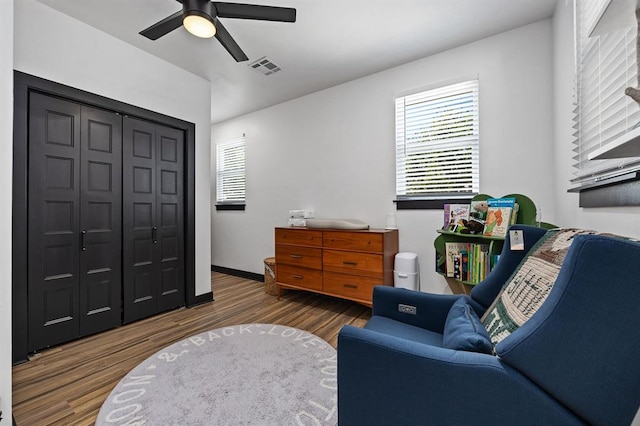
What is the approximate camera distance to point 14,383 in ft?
5.91

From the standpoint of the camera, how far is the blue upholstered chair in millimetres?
627

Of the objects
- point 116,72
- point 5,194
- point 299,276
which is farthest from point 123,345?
point 116,72

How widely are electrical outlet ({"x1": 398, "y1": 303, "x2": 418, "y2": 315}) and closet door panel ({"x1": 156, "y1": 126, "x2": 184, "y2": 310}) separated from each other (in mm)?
2665

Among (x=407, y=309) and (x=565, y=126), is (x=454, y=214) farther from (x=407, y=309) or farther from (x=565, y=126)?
(x=407, y=309)

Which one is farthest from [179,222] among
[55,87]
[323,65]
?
[323,65]

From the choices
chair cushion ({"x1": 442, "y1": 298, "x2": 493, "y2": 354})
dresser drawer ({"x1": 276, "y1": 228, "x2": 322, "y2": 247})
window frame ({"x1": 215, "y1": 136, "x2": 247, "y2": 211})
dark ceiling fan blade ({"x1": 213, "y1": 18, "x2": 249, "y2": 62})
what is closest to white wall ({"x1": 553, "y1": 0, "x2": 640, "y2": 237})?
chair cushion ({"x1": 442, "y1": 298, "x2": 493, "y2": 354})

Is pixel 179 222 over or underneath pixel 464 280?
over

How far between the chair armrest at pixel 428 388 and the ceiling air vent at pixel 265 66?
2975 millimetres

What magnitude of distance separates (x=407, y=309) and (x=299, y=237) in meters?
1.89

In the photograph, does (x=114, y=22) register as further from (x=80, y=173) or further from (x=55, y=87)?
(x=80, y=173)

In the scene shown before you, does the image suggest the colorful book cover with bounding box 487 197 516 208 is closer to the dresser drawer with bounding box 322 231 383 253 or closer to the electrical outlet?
the dresser drawer with bounding box 322 231 383 253

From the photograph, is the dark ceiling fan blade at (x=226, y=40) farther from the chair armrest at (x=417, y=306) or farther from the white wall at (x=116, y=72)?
the chair armrest at (x=417, y=306)

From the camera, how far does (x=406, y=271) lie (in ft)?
8.99

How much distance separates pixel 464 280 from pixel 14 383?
11.1 feet
